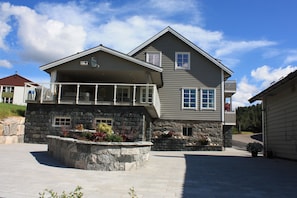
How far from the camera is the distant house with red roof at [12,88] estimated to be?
45.9 metres

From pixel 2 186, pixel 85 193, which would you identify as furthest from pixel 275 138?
pixel 2 186

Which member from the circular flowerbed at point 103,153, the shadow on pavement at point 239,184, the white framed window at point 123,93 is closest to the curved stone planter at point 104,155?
the circular flowerbed at point 103,153

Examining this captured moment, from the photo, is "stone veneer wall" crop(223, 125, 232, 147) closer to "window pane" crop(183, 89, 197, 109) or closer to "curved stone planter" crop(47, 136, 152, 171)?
"window pane" crop(183, 89, 197, 109)

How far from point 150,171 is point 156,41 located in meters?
14.8

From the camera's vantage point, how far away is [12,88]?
47312 millimetres

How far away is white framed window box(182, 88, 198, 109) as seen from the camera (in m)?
21.7

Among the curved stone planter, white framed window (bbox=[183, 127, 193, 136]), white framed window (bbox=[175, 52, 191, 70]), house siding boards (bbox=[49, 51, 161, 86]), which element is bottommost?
the curved stone planter

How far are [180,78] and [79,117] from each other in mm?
8507

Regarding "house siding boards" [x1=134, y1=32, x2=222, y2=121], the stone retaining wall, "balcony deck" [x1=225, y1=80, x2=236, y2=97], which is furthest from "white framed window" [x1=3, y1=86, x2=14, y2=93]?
"balcony deck" [x1=225, y1=80, x2=236, y2=97]

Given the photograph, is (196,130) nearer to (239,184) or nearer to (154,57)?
(154,57)

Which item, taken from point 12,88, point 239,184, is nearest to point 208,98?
point 239,184

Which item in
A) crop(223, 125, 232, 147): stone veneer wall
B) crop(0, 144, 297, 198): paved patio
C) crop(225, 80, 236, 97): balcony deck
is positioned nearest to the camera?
crop(0, 144, 297, 198): paved patio

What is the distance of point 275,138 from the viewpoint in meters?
→ 15.5

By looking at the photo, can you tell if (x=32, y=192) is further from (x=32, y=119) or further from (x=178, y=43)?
(x=178, y=43)
